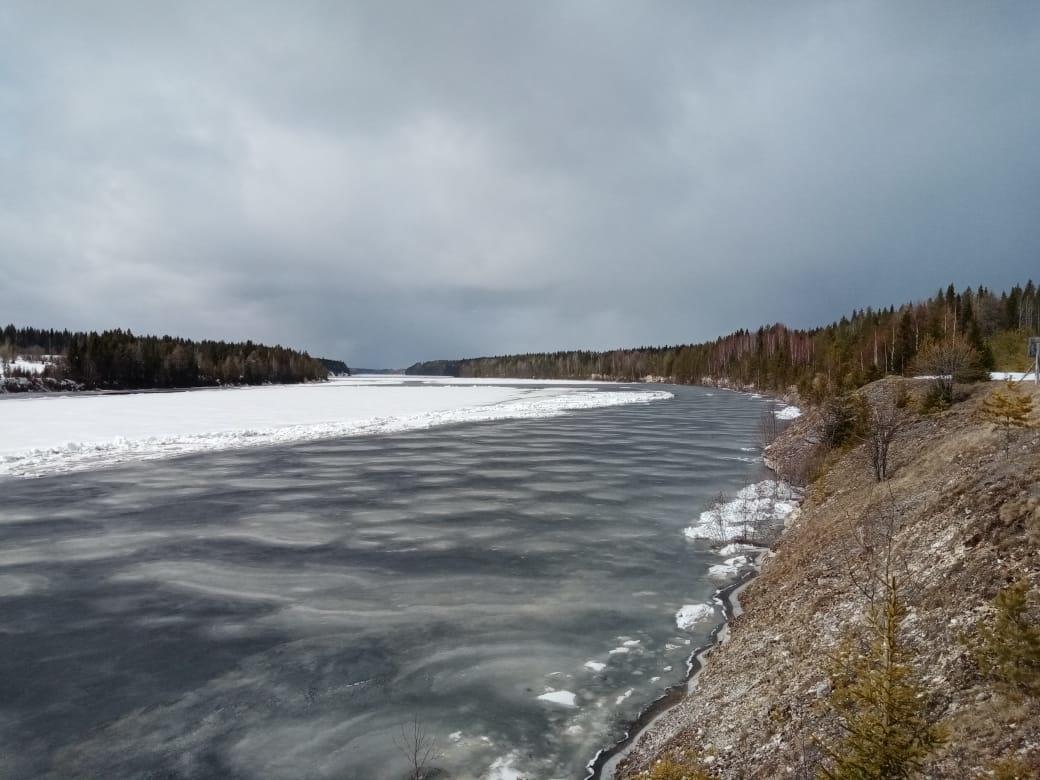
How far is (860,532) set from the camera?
34.7 ft

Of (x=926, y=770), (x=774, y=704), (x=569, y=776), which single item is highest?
(x=926, y=770)

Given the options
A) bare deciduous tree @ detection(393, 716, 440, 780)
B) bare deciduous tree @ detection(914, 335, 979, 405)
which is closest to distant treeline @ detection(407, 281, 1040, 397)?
bare deciduous tree @ detection(914, 335, 979, 405)

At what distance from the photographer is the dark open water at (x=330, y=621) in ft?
24.1

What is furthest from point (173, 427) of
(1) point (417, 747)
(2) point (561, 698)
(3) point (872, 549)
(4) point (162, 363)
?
(4) point (162, 363)

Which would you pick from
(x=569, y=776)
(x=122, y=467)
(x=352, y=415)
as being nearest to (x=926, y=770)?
(x=569, y=776)

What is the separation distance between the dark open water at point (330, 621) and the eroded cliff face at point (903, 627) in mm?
1296

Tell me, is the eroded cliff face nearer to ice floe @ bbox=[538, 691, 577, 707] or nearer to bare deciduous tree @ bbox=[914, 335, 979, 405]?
ice floe @ bbox=[538, 691, 577, 707]

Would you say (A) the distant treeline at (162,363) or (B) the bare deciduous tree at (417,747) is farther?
(A) the distant treeline at (162,363)

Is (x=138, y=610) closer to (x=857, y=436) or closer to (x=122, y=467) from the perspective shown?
(x=122, y=467)

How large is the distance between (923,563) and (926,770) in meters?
4.43

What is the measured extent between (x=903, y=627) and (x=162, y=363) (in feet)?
477

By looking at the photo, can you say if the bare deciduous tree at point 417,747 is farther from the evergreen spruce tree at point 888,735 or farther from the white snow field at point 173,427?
the white snow field at point 173,427

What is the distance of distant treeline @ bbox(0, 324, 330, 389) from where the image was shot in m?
115

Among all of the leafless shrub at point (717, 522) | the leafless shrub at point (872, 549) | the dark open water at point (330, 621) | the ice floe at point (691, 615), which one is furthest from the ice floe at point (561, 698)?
the leafless shrub at point (717, 522)
